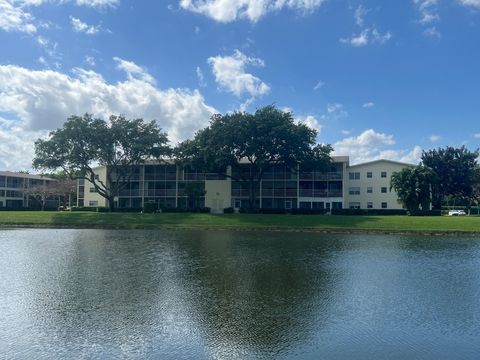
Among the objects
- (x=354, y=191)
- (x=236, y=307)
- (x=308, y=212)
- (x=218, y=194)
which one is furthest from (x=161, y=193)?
(x=236, y=307)

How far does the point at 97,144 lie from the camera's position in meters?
68.1

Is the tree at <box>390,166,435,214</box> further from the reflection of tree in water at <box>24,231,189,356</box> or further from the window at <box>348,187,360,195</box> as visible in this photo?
the reflection of tree in water at <box>24,231,189,356</box>

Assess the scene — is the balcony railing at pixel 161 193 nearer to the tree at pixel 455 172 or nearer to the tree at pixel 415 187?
the tree at pixel 415 187

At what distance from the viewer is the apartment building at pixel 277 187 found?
7356 centimetres

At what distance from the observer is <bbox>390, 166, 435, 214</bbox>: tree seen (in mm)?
61125

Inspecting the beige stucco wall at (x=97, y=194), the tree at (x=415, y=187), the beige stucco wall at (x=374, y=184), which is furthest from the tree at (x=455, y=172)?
the beige stucco wall at (x=97, y=194)

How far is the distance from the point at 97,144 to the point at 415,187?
4643cm

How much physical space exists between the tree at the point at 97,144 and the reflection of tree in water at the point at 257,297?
45521 millimetres

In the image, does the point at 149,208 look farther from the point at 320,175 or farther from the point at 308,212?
the point at 320,175

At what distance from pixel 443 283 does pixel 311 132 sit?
51000 millimetres

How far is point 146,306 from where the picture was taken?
44.1ft

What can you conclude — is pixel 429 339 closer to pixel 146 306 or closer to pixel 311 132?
pixel 146 306

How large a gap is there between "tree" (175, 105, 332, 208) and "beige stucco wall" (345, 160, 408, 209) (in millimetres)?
10369

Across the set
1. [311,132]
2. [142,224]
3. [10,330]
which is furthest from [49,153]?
[10,330]
